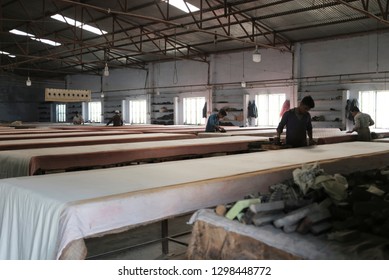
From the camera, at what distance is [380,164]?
5.00 metres

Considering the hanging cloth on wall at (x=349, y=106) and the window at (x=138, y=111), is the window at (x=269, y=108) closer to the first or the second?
the hanging cloth on wall at (x=349, y=106)

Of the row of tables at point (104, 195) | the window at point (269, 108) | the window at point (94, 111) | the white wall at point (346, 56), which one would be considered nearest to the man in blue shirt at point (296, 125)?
the row of tables at point (104, 195)

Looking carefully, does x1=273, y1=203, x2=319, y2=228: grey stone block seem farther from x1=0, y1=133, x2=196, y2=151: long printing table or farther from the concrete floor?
x1=0, y1=133, x2=196, y2=151: long printing table

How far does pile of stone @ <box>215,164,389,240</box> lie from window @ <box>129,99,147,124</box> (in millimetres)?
18313

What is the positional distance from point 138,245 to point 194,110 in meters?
→ 14.4

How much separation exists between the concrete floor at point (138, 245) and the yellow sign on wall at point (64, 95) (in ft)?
40.4

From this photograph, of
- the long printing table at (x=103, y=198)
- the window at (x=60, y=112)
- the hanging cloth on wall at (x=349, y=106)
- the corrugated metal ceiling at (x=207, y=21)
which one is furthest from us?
the window at (x=60, y=112)

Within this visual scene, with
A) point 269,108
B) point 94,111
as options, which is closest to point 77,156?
point 269,108

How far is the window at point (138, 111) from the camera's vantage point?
20891 millimetres

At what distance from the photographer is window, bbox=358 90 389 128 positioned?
12.8 meters

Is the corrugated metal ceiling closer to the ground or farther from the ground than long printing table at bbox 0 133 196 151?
farther from the ground

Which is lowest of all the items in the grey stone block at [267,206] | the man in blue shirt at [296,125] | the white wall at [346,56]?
the grey stone block at [267,206]

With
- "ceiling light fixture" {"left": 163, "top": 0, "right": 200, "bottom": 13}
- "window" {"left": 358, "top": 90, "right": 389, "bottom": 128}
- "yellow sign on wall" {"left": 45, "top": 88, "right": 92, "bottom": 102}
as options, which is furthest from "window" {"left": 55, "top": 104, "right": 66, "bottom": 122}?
"window" {"left": 358, "top": 90, "right": 389, "bottom": 128}

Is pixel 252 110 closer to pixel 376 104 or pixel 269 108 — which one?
pixel 269 108
